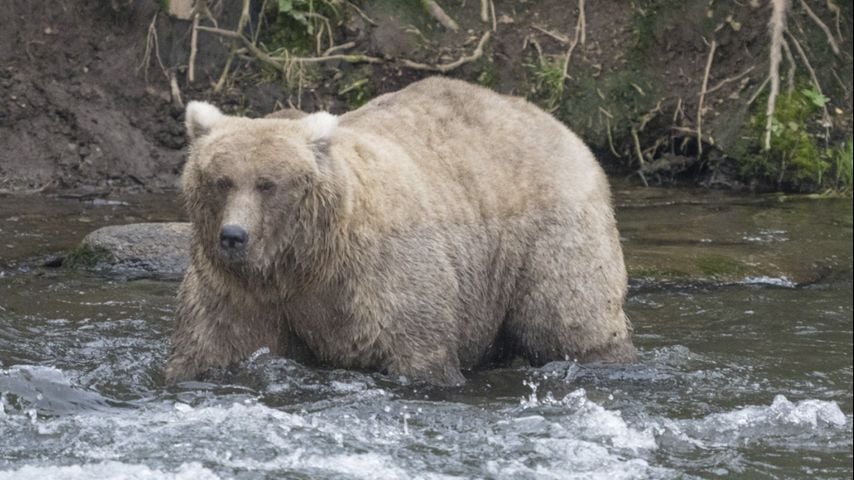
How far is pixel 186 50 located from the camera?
1279 cm

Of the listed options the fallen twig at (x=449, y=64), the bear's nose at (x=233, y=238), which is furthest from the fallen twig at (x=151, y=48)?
the bear's nose at (x=233, y=238)

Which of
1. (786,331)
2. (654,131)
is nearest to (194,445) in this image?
(786,331)

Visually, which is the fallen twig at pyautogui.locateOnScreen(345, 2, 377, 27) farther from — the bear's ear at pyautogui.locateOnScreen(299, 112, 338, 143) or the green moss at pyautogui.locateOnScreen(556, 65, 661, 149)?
the bear's ear at pyautogui.locateOnScreen(299, 112, 338, 143)

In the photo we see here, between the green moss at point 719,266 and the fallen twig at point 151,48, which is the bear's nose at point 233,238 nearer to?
the green moss at point 719,266

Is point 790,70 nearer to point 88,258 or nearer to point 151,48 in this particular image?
point 151,48

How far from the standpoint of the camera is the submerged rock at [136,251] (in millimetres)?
9883

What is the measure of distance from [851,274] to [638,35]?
380 centimetres

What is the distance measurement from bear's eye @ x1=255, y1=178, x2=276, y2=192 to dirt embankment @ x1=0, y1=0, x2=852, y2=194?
231 inches

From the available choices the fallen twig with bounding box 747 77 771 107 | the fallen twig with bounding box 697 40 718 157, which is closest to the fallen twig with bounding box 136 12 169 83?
the fallen twig with bounding box 697 40 718 157

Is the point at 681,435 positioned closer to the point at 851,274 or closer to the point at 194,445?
the point at 194,445

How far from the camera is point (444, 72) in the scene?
13070 mm

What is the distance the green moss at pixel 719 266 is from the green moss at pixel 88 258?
419cm

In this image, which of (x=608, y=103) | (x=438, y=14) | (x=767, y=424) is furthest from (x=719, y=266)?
(x=438, y=14)

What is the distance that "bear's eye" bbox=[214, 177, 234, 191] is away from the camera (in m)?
6.43
